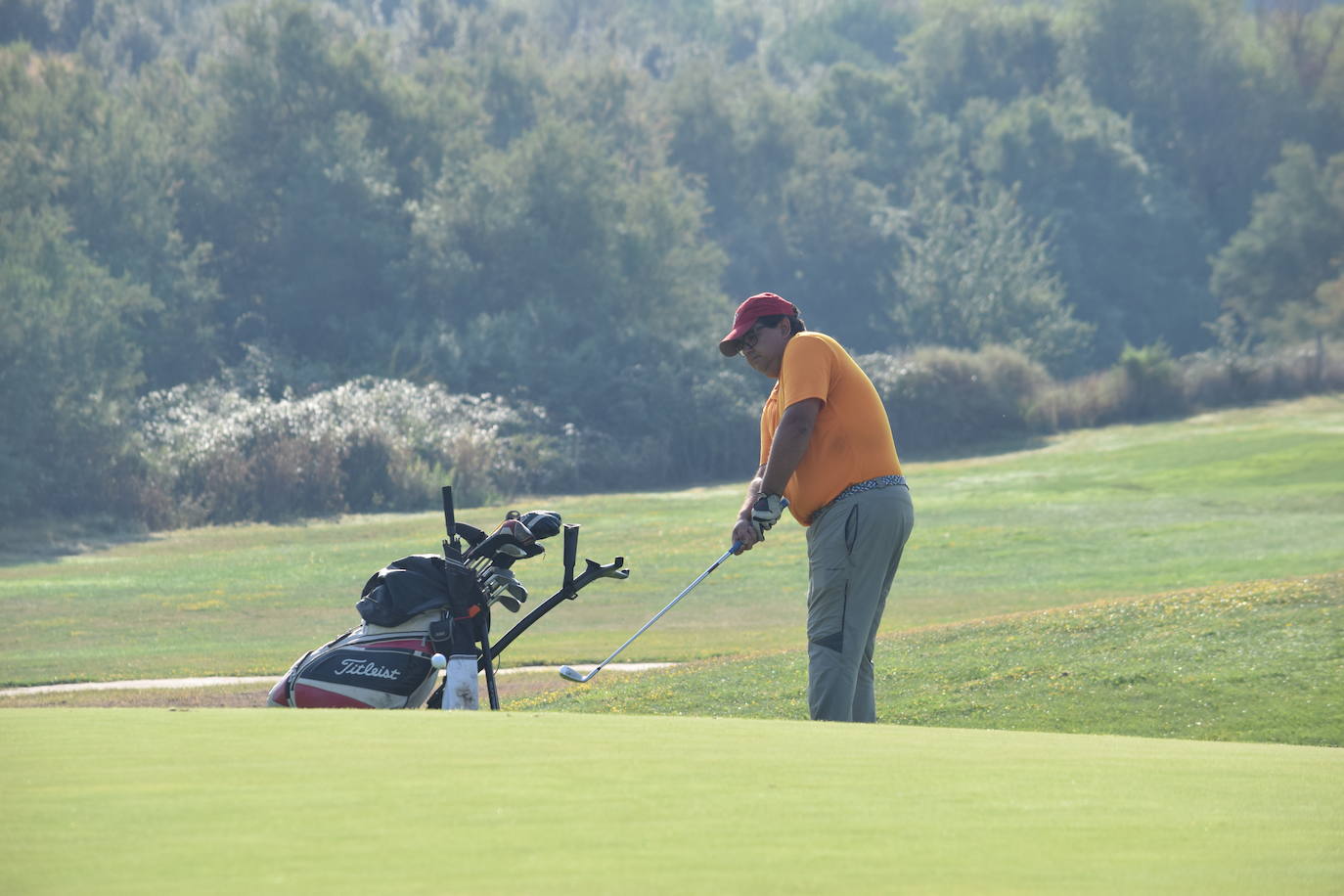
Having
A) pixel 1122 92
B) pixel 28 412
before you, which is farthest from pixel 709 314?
pixel 1122 92

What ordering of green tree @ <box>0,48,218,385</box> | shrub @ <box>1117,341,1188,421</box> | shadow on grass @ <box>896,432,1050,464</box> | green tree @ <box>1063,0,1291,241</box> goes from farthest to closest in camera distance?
green tree @ <box>1063,0,1291,241</box> < shrub @ <box>1117,341,1188,421</box> < shadow on grass @ <box>896,432,1050,464</box> < green tree @ <box>0,48,218,385</box>

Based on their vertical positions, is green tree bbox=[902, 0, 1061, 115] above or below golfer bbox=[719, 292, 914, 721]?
above

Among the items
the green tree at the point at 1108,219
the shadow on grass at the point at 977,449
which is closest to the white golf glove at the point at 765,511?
the shadow on grass at the point at 977,449

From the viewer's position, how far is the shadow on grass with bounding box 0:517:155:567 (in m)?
39.1

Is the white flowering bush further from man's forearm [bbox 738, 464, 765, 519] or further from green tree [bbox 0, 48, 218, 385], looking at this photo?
man's forearm [bbox 738, 464, 765, 519]

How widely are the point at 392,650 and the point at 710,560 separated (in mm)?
24363

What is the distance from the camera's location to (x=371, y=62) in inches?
2662

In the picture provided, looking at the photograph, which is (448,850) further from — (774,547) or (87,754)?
(774,547)

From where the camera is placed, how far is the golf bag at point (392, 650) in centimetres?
844

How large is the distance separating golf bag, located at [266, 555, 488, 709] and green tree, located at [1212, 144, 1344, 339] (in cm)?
7505

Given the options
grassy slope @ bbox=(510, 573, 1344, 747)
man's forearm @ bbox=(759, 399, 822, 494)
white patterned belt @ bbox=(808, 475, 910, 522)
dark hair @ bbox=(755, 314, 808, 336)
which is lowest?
grassy slope @ bbox=(510, 573, 1344, 747)

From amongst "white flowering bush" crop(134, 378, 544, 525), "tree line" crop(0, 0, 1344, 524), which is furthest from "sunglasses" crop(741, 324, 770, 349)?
"white flowering bush" crop(134, 378, 544, 525)

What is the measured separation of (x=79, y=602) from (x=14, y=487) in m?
16.2

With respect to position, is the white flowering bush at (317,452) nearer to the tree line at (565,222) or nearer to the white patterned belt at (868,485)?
the tree line at (565,222)
